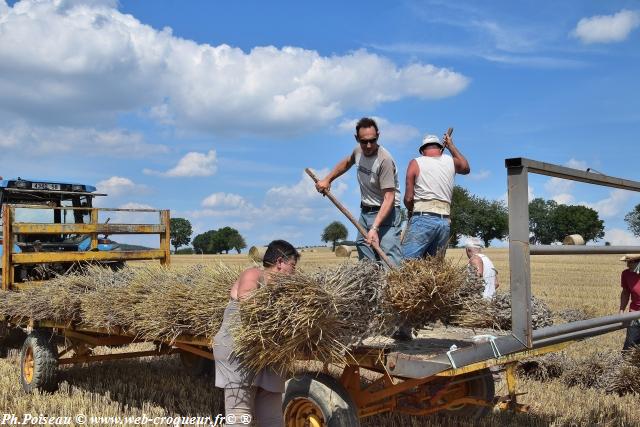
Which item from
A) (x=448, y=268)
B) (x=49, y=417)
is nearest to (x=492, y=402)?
(x=448, y=268)

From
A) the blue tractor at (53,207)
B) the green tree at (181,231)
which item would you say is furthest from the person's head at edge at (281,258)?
the green tree at (181,231)

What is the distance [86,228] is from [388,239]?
4.63m

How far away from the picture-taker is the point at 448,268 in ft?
12.7

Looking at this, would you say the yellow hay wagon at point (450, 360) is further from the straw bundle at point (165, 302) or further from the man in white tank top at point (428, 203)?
the man in white tank top at point (428, 203)

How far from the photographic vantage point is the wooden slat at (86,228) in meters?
7.35

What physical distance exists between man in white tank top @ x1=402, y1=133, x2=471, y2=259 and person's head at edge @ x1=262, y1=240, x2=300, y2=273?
3.86 ft

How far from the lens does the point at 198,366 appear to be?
703 centimetres

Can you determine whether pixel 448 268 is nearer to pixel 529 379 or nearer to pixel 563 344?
pixel 563 344

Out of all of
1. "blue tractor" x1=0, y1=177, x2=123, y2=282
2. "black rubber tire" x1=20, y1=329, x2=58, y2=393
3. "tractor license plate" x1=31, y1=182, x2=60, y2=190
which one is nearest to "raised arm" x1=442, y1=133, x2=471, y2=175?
"black rubber tire" x1=20, y1=329, x2=58, y2=393

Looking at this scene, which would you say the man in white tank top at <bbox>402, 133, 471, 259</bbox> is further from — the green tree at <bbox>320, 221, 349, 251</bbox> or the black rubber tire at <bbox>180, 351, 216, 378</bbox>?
the green tree at <bbox>320, 221, 349, 251</bbox>

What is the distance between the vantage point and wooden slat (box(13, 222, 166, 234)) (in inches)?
289

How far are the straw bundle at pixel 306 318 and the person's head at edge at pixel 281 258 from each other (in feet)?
0.46

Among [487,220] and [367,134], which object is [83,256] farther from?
[487,220]

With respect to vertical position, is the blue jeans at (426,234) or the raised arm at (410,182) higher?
the raised arm at (410,182)
